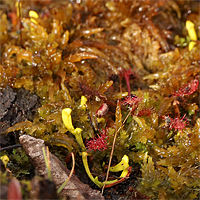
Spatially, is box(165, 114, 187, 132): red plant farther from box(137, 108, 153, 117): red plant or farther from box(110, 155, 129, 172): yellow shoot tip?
box(110, 155, 129, 172): yellow shoot tip

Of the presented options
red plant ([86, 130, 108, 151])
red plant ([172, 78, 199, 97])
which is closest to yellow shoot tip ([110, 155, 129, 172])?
red plant ([86, 130, 108, 151])

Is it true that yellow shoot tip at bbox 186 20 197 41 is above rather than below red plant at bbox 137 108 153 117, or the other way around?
above

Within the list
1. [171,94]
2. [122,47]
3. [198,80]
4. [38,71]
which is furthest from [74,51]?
[198,80]

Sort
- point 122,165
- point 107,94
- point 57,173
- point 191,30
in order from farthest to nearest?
point 191,30 → point 107,94 → point 122,165 → point 57,173

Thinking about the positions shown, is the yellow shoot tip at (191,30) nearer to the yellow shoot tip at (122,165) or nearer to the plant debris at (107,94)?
the plant debris at (107,94)

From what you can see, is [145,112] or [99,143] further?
[145,112]

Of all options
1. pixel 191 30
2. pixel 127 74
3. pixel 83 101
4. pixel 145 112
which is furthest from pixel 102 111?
pixel 191 30


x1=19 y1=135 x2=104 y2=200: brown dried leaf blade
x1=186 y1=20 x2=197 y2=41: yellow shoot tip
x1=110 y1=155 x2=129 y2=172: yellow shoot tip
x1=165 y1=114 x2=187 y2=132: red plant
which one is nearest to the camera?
x1=19 y1=135 x2=104 y2=200: brown dried leaf blade

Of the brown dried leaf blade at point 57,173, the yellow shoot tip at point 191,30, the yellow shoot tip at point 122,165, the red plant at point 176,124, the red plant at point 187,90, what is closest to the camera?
the brown dried leaf blade at point 57,173

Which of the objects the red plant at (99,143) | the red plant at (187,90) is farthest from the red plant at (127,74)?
the red plant at (99,143)

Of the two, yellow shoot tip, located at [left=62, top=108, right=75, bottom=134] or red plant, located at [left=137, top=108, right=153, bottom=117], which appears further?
red plant, located at [left=137, top=108, right=153, bottom=117]

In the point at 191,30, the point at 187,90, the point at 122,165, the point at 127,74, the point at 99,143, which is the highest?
the point at 191,30

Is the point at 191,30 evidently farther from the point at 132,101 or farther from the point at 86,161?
the point at 86,161

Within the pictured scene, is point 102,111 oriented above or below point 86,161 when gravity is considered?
above
